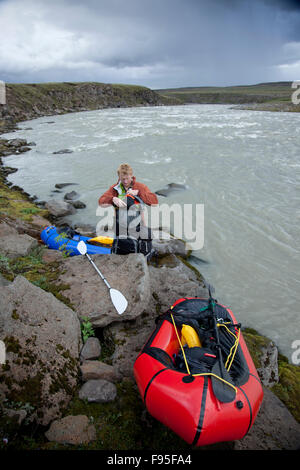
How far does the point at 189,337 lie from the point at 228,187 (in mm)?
10054

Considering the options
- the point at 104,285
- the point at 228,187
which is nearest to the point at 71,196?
the point at 228,187

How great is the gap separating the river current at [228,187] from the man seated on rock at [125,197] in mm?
2806

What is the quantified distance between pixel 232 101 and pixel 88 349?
13076 centimetres

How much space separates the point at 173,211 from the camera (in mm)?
10227

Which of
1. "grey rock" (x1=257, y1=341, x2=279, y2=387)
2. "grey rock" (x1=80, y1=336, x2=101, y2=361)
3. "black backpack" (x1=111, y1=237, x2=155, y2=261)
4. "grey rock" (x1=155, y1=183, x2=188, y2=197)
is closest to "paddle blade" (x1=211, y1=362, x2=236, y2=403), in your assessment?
"grey rock" (x1=257, y1=341, x2=279, y2=387)

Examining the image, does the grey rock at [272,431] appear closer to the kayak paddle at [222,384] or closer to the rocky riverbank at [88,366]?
the rocky riverbank at [88,366]

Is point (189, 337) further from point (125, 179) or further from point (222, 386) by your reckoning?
point (125, 179)

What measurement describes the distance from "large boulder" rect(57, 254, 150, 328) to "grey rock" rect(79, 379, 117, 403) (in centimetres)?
84

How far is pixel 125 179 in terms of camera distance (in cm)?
498

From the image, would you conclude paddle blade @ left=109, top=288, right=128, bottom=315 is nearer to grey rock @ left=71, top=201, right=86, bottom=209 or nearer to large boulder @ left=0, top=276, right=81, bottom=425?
large boulder @ left=0, top=276, right=81, bottom=425

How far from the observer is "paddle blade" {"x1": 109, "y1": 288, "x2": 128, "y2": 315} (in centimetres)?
368

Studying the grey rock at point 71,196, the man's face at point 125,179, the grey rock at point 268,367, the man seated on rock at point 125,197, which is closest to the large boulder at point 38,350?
the man seated on rock at point 125,197

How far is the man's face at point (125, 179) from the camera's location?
16.2 ft
